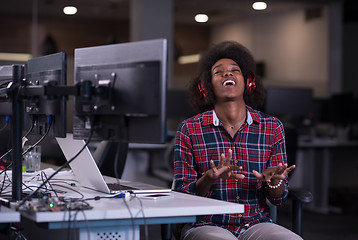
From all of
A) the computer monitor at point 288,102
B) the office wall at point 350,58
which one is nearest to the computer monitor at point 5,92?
the computer monitor at point 288,102

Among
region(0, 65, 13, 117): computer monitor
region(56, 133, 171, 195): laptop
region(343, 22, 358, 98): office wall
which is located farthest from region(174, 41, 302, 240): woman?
region(343, 22, 358, 98): office wall

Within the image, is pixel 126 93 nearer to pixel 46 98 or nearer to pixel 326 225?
pixel 46 98

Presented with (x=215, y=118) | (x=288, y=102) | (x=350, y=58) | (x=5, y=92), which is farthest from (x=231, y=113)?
(x=350, y=58)

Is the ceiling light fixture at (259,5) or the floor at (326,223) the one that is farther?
the ceiling light fixture at (259,5)

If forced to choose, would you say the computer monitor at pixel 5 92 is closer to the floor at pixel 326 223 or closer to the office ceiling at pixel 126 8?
the floor at pixel 326 223

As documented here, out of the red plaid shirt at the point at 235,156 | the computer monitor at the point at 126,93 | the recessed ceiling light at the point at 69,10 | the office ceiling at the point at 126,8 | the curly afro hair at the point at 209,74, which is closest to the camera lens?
the computer monitor at the point at 126,93

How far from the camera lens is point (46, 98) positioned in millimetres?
1969

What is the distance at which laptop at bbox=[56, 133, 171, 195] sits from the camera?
210 centimetres

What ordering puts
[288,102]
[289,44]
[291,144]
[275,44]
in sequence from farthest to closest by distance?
1. [275,44]
2. [289,44]
3. [288,102]
4. [291,144]

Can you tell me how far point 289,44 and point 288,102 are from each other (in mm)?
2459

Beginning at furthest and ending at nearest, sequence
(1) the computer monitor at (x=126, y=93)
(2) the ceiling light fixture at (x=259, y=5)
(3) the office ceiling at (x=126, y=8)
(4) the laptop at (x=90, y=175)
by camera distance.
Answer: (2) the ceiling light fixture at (x=259, y=5), (3) the office ceiling at (x=126, y=8), (4) the laptop at (x=90, y=175), (1) the computer monitor at (x=126, y=93)

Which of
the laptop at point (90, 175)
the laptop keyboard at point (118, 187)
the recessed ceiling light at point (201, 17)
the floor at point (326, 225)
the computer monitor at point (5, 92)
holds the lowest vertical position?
the floor at point (326, 225)

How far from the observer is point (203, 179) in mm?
2197

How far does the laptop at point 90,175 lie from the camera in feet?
6.89
